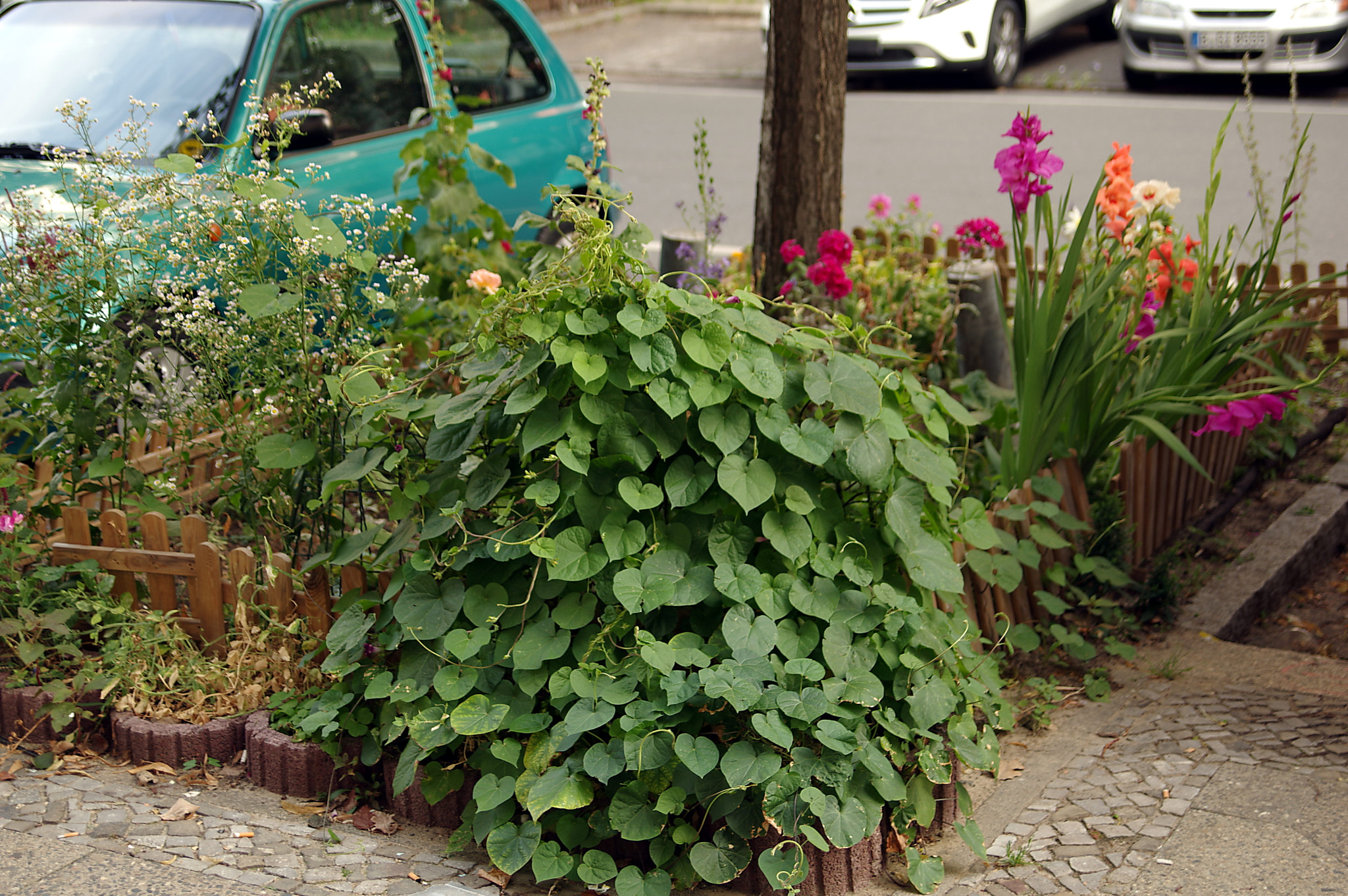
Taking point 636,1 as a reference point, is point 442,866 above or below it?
below

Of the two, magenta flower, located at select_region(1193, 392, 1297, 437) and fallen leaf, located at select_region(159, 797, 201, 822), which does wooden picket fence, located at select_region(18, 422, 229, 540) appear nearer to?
fallen leaf, located at select_region(159, 797, 201, 822)

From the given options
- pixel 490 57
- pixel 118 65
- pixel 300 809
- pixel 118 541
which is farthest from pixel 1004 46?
pixel 300 809

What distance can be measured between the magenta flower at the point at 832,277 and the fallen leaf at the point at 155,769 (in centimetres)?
249

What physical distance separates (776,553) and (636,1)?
64.8 ft

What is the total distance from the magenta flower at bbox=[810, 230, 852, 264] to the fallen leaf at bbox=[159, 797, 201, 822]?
2595 millimetres

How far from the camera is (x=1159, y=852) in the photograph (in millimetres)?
2574

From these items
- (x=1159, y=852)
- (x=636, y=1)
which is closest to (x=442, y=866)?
(x=1159, y=852)

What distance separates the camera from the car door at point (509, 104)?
529cm

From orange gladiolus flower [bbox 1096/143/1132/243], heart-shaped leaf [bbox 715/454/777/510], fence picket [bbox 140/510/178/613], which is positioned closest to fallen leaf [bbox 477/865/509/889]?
heart-shaped leaf [bbox 715/454/777/510]

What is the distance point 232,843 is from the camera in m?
2.59

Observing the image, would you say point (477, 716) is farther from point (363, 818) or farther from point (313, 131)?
point (313, 131)

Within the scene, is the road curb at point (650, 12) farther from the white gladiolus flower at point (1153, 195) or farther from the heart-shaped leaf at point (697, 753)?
the heart-shaped leaf at point (697, 753)

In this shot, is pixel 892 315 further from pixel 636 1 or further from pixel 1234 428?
pixel 636 1

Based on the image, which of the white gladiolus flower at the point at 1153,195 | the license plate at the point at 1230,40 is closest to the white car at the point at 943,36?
the license plate at the point at 1230,40
